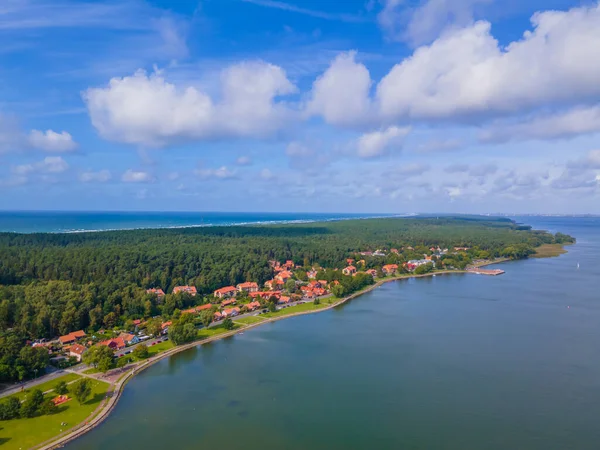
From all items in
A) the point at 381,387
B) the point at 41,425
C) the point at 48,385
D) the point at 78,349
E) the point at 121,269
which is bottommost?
the point at 381,387

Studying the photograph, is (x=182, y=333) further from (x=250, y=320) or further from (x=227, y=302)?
(x=227, y=302)

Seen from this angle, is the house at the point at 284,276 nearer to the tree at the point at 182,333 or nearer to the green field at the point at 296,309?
the green field at the point at 296,309

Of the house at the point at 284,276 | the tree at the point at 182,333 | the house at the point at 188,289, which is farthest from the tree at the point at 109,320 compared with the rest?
the house at the point at 284,276

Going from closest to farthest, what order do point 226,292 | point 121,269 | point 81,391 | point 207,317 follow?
point 81,391 < point 207,317 < point 226,292 < point 121,269

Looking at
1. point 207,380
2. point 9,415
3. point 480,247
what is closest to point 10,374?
point 9,415

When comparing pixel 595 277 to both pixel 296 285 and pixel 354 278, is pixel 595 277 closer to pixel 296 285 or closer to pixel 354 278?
pixel 354 278

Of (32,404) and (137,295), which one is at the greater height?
(137,295)

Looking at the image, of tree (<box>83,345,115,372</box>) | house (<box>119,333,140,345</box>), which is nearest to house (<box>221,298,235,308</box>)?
house (<box>119,333,140,345</box>)

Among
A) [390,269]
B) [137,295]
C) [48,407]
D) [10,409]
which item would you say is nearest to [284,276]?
[390,269]
